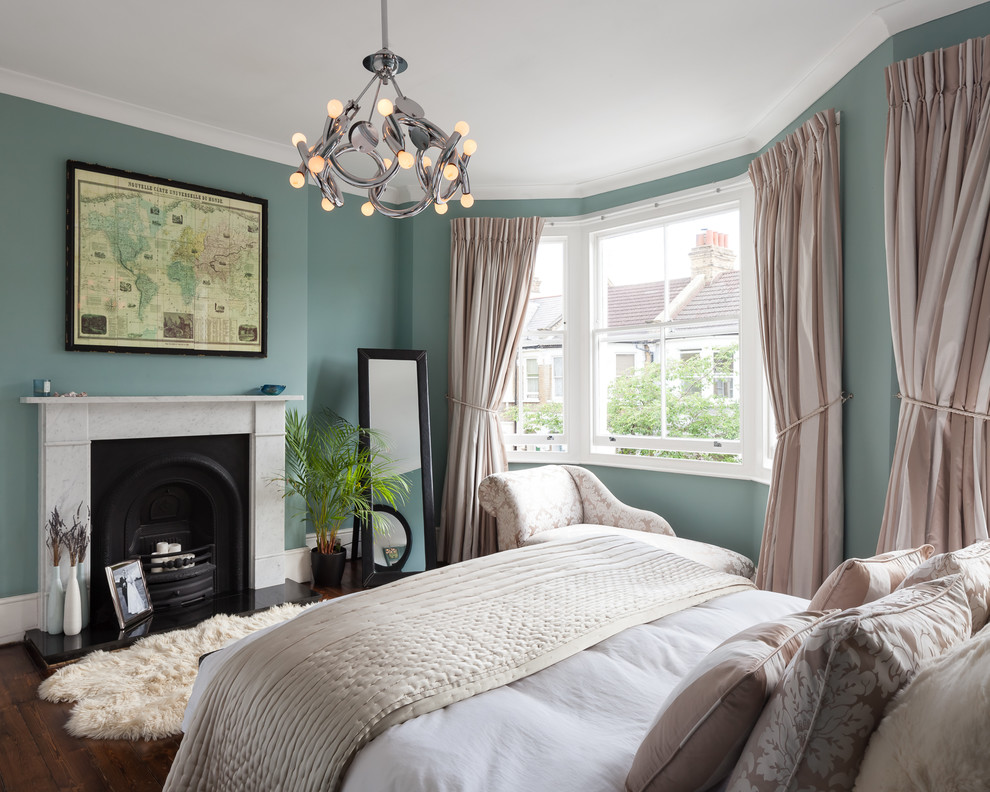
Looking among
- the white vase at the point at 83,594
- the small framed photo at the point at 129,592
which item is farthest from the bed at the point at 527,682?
the white vase at the point at 83,594

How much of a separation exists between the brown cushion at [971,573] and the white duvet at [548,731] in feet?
1.89

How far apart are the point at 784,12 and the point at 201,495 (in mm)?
3766

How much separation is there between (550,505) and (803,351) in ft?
5.48

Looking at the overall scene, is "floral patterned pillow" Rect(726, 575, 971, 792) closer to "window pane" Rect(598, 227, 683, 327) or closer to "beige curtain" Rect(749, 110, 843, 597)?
"beige curtain" Rect(749, 110, 843, 597)

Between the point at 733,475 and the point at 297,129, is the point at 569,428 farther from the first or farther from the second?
the point at 297,129

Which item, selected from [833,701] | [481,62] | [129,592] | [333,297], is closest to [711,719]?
[833,701]

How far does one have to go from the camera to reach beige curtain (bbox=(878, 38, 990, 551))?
7.14ft

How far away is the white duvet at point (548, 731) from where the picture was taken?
3.66 ft

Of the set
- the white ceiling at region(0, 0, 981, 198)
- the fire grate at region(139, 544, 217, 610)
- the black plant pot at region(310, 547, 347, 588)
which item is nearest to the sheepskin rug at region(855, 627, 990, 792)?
the white ceiling at region(0, 0, 981, 198)

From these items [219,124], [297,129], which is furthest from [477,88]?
[219,124]

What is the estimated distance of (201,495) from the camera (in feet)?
11.8

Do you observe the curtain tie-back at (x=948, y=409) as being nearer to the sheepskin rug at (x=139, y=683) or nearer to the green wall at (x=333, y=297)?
the green wall at (x=333, y=297)

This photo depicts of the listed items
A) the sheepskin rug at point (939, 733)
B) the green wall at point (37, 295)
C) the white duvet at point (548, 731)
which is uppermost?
the green wall at point (37, 295)

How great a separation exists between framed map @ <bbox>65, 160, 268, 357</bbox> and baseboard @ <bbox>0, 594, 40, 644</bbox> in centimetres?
127
